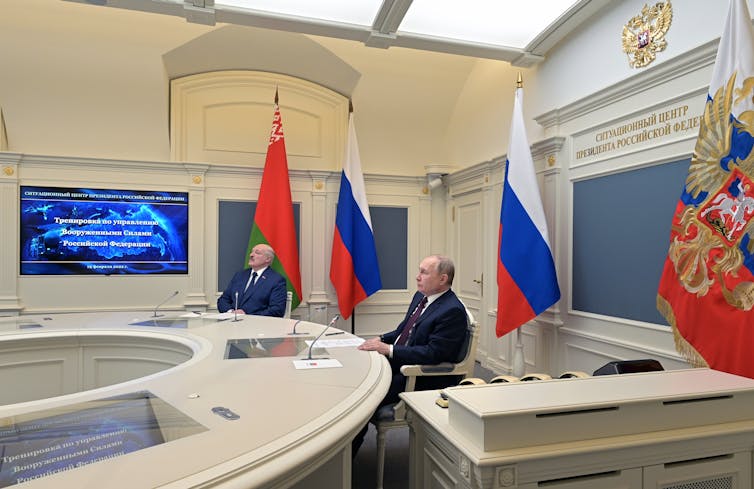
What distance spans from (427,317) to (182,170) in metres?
3.44

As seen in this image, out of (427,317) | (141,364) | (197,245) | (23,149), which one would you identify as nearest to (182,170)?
(197,245)

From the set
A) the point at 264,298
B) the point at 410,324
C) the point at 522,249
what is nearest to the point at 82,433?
the point at 410,324

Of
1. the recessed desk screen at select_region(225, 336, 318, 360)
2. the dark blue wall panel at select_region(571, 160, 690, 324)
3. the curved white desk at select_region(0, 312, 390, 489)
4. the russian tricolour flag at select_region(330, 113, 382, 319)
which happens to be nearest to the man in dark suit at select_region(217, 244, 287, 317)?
the russian tricolour flag at select_region(330, 113, 382, 319)

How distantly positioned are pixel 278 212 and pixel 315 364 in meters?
3.16

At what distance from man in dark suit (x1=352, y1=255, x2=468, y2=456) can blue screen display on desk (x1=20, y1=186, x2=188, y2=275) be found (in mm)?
3152

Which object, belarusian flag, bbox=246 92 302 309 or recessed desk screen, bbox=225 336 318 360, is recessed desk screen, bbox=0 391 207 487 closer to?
recessed desk screen, bbox=225 336 318 360

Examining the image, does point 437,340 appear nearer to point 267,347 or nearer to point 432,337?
point 432,337

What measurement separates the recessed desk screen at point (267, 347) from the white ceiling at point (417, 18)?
7.80 feet

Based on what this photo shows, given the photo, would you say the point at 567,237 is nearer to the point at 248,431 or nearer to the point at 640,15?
the point at 640,15

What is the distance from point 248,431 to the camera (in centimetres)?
121

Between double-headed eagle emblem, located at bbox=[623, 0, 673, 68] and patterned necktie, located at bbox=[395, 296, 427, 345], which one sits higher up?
double-headed eagle emblem, located at bbox=[623, 0, 673, 68]

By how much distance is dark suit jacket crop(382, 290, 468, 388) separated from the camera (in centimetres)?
248

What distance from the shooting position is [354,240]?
5.11 m

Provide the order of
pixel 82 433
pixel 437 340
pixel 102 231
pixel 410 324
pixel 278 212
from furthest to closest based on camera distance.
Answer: pixel 278 212 < pixel 102 231 < pixel 410 324 < pixel 437 340 < pixel 82 433
